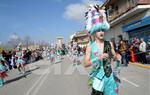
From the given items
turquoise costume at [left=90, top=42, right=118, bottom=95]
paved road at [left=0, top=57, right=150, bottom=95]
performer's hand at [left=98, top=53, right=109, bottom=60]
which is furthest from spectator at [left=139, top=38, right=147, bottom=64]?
performer's hand at [left=98, top=53, right=109, bottom=60]

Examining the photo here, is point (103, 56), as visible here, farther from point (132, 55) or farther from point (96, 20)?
point (132, 55)

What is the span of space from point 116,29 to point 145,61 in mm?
19580

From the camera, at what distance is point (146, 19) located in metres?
23.0

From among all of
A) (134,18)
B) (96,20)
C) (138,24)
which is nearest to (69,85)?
(96,20)

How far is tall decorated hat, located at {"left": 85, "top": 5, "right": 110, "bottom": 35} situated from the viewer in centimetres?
462

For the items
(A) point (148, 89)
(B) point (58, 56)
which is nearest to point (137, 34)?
(B) point (58, 56)

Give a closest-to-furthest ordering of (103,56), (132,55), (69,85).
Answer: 1. (103,56)
2. (69,85)
3. (132,55)

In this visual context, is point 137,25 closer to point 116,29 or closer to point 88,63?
point 116,29

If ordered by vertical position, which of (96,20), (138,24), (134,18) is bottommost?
(96,20)

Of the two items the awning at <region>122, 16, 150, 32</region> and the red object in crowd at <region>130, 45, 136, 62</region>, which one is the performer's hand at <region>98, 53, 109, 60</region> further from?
the awning at <region>122, 16, 150, 32</region>

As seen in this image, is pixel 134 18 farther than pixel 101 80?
Yes

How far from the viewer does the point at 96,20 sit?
4715 mm

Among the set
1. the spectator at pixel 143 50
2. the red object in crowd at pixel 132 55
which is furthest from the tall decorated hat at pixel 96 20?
the red object in crowd at pixel 132 55

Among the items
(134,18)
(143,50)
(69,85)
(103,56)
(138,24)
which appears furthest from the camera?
(134,18)
